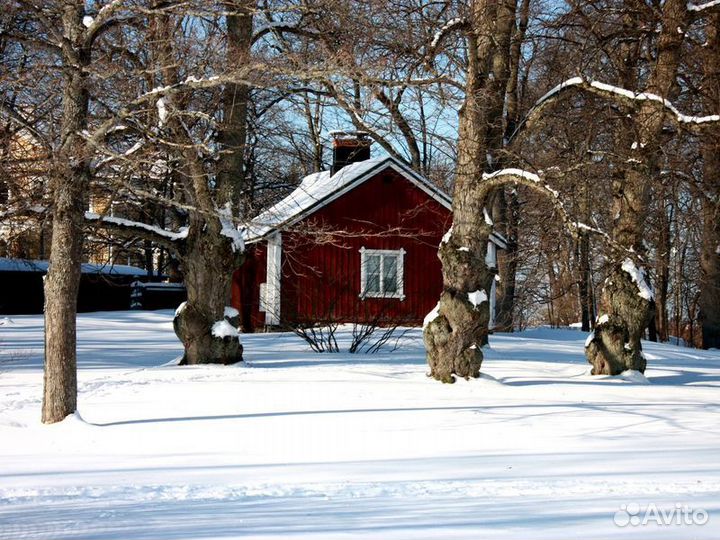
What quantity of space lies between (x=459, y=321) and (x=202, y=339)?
16.5ft

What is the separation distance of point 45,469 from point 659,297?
3598 cm

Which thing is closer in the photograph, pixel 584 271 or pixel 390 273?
pixel 584 271

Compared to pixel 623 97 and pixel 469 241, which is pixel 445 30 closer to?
pixel 623 97

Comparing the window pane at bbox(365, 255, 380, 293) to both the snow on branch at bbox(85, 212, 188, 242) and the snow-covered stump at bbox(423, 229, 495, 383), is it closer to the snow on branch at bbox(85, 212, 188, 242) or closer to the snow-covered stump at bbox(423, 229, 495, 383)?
the snow on branch at bbox(85, 212, 188, 242)

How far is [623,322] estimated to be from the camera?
45.9 ft

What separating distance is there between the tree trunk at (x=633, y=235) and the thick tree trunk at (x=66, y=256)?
27.0 ft

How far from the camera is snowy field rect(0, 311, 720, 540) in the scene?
221 inches

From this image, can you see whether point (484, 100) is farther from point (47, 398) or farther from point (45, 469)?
point (45, 469)

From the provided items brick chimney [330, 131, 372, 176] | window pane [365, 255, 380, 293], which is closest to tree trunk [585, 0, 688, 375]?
window pane [365, 255, 380, 293]

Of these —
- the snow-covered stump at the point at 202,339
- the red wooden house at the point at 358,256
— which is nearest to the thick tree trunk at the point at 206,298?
the snow-covered stump at the point at 202,339

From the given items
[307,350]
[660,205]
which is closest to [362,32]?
[307,350]

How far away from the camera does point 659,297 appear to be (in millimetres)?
39562

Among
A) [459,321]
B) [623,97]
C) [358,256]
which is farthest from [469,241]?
[358,256]

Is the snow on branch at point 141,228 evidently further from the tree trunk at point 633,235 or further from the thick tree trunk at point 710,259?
the thick tree trunk at point 710,259
